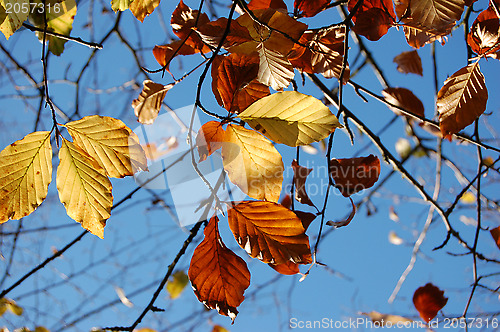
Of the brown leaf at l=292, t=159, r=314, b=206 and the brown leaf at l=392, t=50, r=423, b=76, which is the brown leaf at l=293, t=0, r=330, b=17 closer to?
the brown leaf at l=292, t=159, r=314, b=206

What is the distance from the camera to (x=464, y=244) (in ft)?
2.67

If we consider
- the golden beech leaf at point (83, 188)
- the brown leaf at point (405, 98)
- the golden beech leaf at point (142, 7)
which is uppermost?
the brown leaf at point (405, 98)

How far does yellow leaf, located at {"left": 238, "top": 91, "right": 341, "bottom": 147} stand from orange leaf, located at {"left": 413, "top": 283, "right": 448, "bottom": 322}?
2.47 ft

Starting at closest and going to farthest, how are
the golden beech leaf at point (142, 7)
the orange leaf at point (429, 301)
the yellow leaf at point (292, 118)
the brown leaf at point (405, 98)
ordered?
the yellow leaf at point (292, 118), the golden beech leaf at point (142, 7), the brown leaf at point (405, 98), the orange leaf at point (429, 301)

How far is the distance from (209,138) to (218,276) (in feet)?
0.63

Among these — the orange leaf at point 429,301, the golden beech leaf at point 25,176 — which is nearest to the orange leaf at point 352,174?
the golden beech leaf at point 25,176

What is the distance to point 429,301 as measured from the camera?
92 cm

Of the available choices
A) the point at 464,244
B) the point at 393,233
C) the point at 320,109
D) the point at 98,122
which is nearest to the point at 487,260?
the point at 464,244

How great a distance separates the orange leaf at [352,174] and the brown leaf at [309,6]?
0.23 m

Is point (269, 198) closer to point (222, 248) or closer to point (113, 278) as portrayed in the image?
point (222, 248)

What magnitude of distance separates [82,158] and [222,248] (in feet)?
0.69

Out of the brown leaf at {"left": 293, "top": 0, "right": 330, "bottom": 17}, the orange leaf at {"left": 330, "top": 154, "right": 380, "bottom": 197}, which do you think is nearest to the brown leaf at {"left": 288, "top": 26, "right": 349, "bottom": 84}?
the brown leaf at {"left": 293, "top": 0, "right": 330, "bottom": 17}

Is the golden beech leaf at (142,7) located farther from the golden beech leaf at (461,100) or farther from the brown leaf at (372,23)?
the golden beech leaf at (461,100)

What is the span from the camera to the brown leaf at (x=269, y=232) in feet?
1.47
